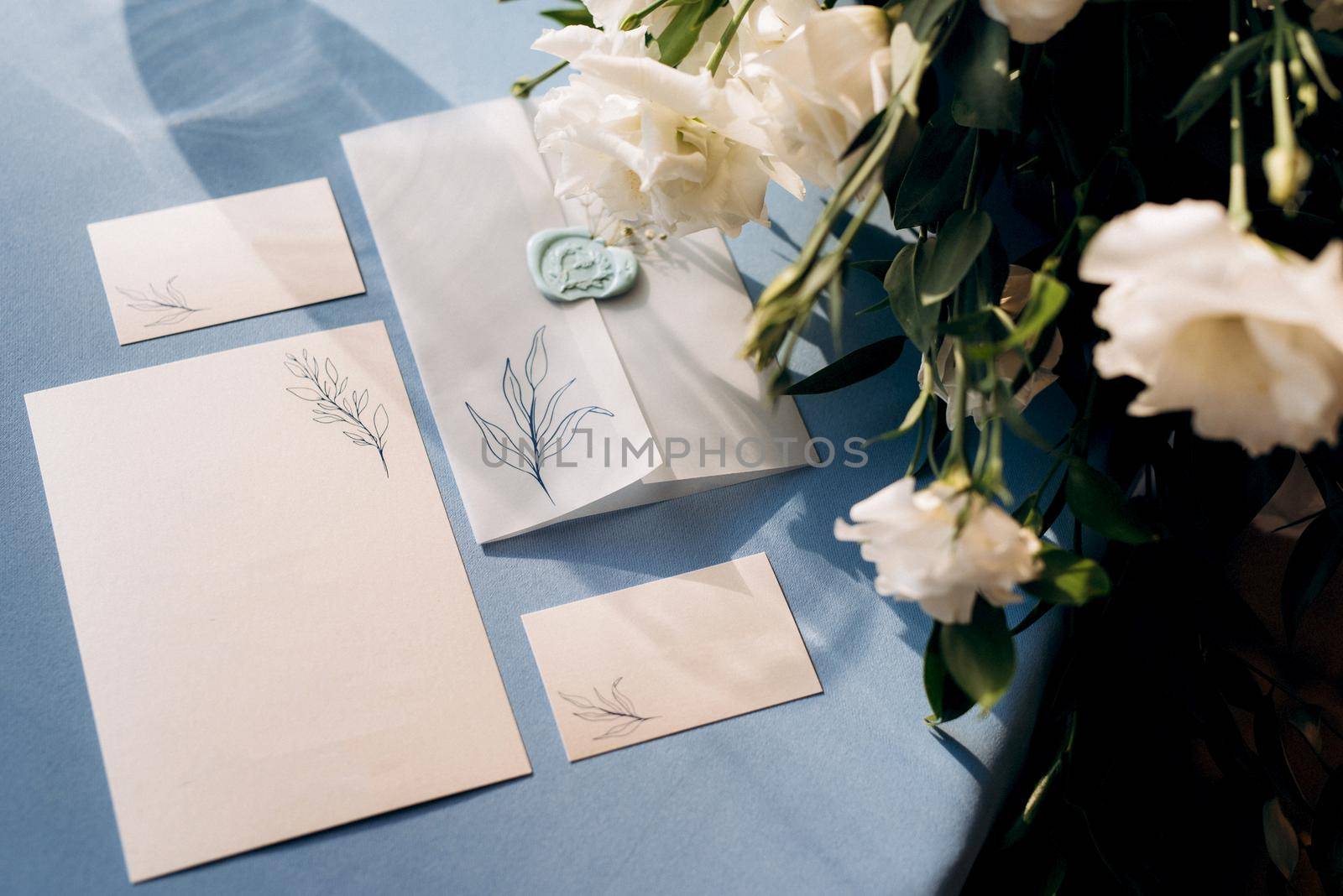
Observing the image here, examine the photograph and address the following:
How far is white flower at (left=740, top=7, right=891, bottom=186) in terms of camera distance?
369mm

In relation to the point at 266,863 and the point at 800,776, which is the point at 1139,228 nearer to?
the point at 800,776

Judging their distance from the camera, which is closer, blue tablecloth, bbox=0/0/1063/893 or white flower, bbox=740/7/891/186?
white flower, bbox=740/7/891/186

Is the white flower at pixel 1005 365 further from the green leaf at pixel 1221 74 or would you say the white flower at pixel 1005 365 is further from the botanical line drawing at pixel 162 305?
the botanical line drawing at pixel 162 305

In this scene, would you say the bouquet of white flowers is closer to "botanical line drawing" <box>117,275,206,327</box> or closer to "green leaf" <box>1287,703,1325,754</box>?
"green leaf" <box>1287,703,1325,754</box>

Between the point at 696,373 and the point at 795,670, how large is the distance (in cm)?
20

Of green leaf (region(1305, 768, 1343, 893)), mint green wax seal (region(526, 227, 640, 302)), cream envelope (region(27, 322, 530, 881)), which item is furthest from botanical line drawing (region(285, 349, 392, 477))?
green leaf (region(1305, 768, 1343, 893))

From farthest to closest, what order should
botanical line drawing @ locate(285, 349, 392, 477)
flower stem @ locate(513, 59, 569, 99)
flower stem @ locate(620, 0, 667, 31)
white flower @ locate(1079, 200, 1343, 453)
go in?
flower stem @ locate(513, 59, 569, 99)
botanical line drawing @ locate(285, 349, 392, 477)
flower stem @ locate(620, 0, 667, 31)
white flower @ locate(1079, 200, 1343, 453)

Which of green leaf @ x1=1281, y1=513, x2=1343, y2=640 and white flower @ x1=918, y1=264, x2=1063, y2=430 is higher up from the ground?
white flower @ x1=918, y1=264, x2=1063, y2=430

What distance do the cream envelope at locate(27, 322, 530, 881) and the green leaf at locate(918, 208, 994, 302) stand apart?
314mm

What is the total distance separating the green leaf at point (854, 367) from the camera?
56cm

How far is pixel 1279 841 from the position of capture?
1.80 ft

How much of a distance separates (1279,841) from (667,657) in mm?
351

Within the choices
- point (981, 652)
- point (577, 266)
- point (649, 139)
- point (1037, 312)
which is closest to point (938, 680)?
point (981, 652)

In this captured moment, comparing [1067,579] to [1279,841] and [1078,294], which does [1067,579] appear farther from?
[1279,841]
